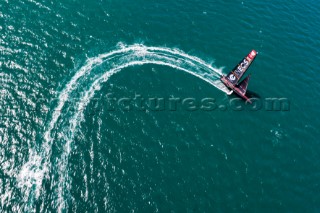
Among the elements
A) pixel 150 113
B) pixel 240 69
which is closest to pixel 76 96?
pixel 150 113

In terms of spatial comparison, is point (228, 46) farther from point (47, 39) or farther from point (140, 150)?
point (47, 39)

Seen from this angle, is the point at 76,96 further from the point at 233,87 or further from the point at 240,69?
the point at 240,69

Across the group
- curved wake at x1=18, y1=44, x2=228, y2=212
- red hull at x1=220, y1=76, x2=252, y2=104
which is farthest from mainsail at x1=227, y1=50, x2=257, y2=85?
curved wake at x1=18, y1=44, x2=228, y2=212

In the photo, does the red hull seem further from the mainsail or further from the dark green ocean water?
the dark green ocean water

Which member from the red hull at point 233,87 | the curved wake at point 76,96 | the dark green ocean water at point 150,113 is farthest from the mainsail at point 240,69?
the dark green ocean water at point 150,113

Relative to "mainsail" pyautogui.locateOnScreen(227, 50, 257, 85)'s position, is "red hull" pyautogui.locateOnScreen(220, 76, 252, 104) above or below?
below

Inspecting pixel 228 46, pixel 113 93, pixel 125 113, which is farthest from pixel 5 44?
pixel 228 46
